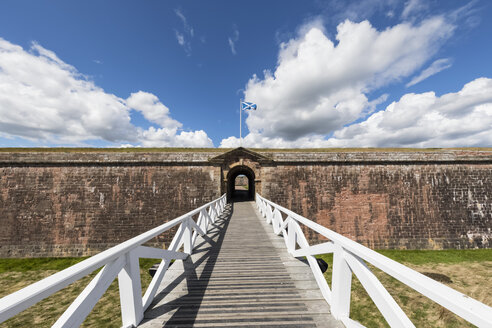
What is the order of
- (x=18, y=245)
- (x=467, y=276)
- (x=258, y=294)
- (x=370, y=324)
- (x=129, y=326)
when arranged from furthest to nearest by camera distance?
(x=18, y=245)
(x=467, y=276)
(x=370, y=324)
(x=258, y=294)
(x=129, y=326)

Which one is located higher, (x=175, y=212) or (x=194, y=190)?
(x=194, y=190)

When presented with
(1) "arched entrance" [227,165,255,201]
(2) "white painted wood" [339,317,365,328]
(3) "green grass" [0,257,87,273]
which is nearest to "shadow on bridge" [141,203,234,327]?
(2) "white painted wood" [339,317,365,328]

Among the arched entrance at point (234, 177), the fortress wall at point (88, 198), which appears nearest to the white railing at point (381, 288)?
the fortress wall at point (88, 198)

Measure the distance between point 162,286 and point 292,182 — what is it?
923 centimetres

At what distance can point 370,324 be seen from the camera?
18.3 ft

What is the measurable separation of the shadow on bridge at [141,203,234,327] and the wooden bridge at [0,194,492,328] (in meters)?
0.01

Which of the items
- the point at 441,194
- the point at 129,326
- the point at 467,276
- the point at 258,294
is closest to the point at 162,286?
the point at 129,326

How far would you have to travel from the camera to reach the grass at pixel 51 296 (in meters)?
5.50

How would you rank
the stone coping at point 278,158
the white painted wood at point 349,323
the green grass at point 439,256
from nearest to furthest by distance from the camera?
1. the white painted wood at point 349,323
2. the green grass at point 439,256
3. the stone coping at point 278,158

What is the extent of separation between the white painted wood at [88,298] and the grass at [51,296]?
5295mm

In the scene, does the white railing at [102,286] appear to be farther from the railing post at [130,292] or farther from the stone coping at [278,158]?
the stone coping at [278,158]

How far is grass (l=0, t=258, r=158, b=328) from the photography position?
18.1ft

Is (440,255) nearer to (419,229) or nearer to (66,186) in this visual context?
(419,229)

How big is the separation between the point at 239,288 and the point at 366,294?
6.66 metres
